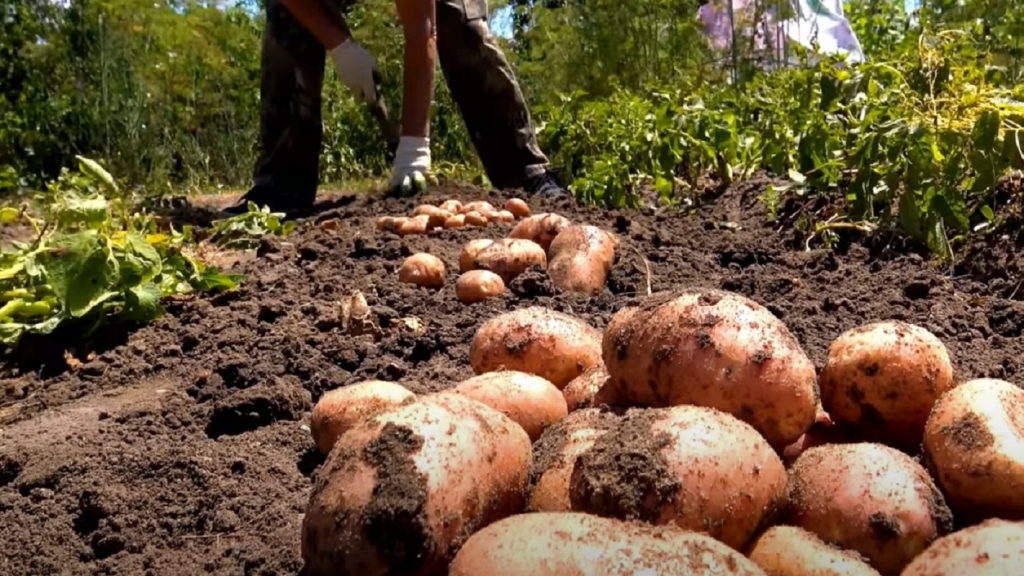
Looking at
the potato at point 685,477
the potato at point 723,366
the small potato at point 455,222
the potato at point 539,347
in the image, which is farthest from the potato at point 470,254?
the potato at point 685,477

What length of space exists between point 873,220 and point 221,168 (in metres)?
7.15

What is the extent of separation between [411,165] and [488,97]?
0.66 metres

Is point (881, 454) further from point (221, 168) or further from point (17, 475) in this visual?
point (221, 168)

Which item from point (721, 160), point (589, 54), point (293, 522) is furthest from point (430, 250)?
point (589, 54)

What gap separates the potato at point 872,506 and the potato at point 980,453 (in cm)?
4

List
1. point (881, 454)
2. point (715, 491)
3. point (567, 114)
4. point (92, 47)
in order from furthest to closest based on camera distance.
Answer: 1. point (92, 47)
2. point (567, 114)
3. point (881, 454)
4. point (715, 491)

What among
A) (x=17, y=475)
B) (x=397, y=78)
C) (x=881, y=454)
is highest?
(x=397, y=78)

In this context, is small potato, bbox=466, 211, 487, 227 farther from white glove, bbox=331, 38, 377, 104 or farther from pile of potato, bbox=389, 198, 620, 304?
white glove, bbox=331, 38, 377, 104

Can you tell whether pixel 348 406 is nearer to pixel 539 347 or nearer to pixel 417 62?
pixel 539 347

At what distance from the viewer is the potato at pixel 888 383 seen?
1.62 metres

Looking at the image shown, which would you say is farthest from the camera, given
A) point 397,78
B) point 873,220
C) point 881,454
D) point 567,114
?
point 397,78

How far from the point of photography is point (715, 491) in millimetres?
1340

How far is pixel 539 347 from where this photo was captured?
195 centimetres

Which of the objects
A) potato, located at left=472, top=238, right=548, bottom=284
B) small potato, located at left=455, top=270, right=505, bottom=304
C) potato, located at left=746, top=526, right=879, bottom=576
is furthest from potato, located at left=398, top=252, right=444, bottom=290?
potato, located at left=746, top=526, right=879, bottom=576
